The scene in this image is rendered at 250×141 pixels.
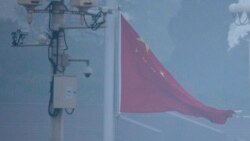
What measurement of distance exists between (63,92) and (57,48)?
371 mm

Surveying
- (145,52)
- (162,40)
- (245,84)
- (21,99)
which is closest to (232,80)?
(245,84)

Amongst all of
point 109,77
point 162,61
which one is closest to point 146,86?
point 109,77

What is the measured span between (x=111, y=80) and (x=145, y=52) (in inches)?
18.3

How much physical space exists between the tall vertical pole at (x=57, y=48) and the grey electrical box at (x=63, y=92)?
7cm

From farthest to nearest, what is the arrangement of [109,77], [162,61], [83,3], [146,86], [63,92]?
1. [162,61]
2. [146,86]
3. [109,77]
4. [63,92]
5. [83,3]

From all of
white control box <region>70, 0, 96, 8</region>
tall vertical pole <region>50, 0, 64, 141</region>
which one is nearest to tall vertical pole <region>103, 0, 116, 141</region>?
tall vertical pole <region>50, 0, 64, 141</region>

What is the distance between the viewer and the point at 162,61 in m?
9.17

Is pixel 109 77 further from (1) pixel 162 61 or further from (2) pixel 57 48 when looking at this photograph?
(1) pixel 162 61

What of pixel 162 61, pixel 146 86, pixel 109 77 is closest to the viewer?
pixel 109 77

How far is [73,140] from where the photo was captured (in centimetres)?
895

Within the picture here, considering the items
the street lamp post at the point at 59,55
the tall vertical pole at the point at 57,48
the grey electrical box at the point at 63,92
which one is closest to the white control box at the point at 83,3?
the street lamp post at the point at 59,55

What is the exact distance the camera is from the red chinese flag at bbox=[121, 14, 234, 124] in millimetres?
8031

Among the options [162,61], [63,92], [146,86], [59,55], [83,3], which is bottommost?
[63,92]

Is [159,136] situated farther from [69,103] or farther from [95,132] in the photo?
[69,103]
